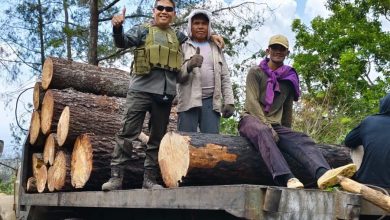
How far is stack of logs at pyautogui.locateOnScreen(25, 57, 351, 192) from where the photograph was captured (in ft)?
13.1

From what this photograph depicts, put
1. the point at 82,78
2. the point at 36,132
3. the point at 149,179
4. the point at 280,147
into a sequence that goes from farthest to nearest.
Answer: the point at 82,78 → the point at 36,132 → the point at 280,147 → the point at 149,179

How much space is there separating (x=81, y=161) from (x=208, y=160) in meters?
1.68

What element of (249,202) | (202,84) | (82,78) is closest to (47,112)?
(82,78)

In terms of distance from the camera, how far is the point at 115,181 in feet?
14.4

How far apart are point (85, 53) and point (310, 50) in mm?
6887

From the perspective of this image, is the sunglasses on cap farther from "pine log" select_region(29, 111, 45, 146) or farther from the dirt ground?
the dirt ground

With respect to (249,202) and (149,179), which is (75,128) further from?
(249,202)

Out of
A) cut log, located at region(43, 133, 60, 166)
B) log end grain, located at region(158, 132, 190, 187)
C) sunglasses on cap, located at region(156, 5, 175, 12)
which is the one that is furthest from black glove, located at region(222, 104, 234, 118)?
cut log, located at region(43, 133, 60, 166)

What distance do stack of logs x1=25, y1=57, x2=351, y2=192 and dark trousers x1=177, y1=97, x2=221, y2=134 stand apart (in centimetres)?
41

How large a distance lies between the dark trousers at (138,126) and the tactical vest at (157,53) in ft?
0.69

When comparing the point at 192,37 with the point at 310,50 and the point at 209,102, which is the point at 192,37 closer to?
the point at 209,102

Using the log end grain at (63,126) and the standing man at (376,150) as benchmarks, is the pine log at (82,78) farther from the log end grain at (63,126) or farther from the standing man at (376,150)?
the standing man at (376,150)

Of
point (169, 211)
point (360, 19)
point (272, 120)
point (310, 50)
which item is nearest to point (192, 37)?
point (272, 120)

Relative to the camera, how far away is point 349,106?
13070 mm
